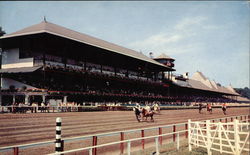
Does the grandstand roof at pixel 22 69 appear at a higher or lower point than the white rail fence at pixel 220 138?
higher

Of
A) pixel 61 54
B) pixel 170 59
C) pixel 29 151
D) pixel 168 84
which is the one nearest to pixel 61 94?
pixel 61 54

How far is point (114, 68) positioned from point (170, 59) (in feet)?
92.5

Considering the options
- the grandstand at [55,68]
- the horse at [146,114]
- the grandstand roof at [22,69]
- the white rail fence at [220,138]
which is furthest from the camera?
the grandstand at [55,68]

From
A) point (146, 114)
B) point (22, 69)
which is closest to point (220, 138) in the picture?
point (146, 114)

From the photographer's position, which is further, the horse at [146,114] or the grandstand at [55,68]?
the grandstand at [55,68]

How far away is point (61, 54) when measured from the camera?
34.2 metres

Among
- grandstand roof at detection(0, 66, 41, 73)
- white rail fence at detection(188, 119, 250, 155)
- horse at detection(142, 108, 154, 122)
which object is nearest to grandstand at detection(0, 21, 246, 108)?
grandstand roof at detection(0, 66, 41, 73)

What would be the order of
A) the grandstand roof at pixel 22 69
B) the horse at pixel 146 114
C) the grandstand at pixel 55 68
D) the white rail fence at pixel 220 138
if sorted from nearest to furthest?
1. the white rail fence at pixel 220 138
2. the horse at pixel 146 114
3. the grandstand roof at pixel 22 69
4. the grandstand at pixel 55 68

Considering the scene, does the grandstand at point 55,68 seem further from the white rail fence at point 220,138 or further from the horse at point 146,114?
the white rail fence at point 220,138

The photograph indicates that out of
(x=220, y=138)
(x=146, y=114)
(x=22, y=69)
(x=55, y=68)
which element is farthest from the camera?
(x=22, y=69)

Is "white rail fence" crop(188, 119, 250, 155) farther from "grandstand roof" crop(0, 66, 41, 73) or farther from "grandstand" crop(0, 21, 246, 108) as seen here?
"grandstand roof" crop(0, 66, 41, 73)

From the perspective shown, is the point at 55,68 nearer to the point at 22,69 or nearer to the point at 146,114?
the point at 22,69

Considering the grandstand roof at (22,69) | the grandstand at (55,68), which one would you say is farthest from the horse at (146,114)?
the grandstand roof at (22,69)

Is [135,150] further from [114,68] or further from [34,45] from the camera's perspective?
[114,68]
